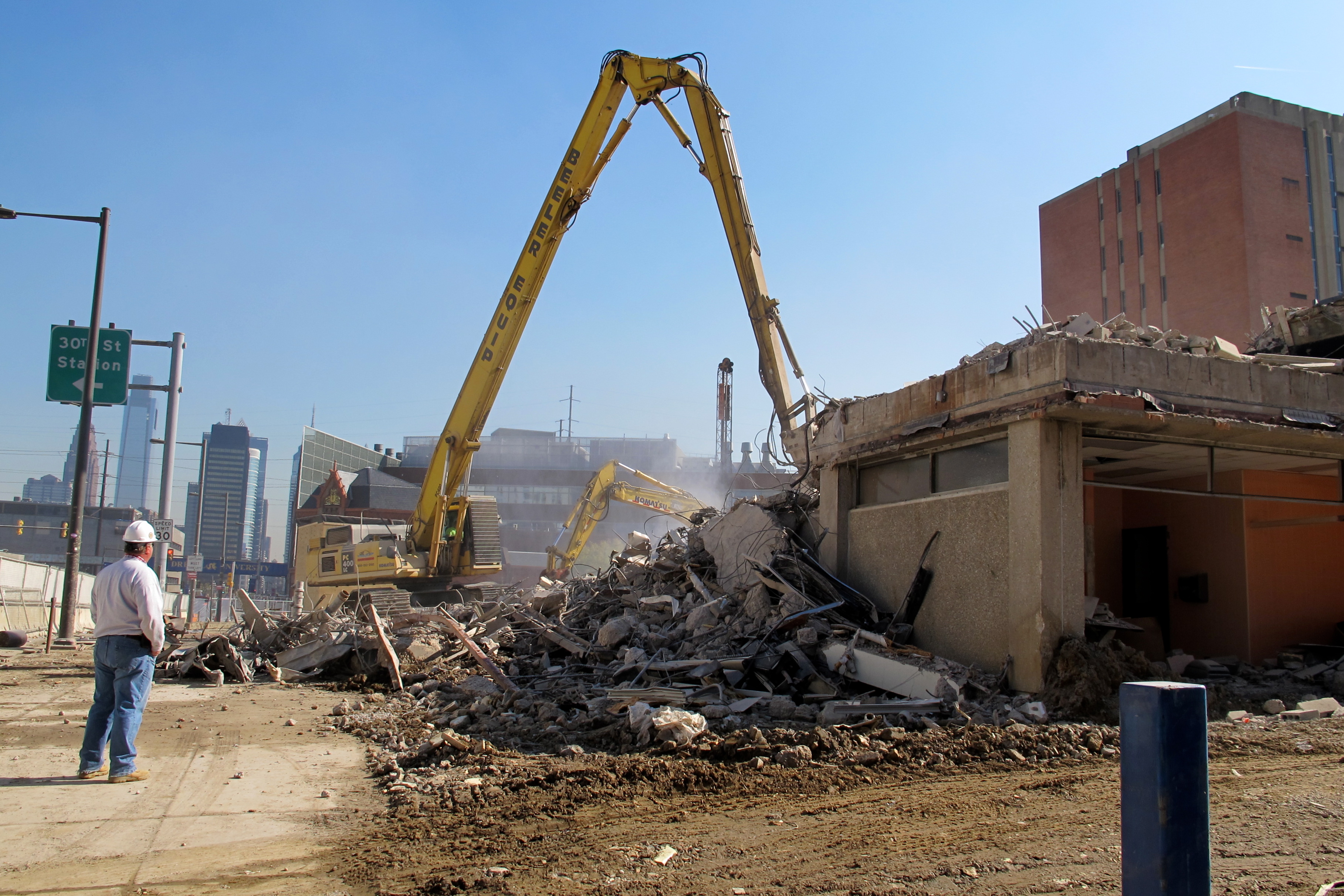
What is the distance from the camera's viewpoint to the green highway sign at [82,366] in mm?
16516

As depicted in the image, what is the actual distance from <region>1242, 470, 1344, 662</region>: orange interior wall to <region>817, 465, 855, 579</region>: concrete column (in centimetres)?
510

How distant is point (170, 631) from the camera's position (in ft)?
43.8

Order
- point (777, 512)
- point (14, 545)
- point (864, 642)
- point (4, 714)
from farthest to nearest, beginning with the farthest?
point (14, 545) → point (777, 512) → point (864, 642) → point (4, 714)

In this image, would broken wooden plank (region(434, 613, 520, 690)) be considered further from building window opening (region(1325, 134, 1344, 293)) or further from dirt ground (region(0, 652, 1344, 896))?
building window opening (region(1325, 134, 1344, 293))

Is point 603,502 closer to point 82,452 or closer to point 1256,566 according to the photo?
point 82,452

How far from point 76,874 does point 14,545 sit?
67589mm

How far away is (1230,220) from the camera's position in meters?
38.8

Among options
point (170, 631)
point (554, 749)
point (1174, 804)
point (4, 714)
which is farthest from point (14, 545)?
point (1174, 804)

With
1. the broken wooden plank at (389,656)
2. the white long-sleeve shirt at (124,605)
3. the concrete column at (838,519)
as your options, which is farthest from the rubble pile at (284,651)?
the concrete column at (838,519)

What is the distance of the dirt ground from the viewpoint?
3938mm

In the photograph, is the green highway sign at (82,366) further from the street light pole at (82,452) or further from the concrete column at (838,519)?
the concrete column at (838,519)

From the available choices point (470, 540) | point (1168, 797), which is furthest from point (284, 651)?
point (1168, 797)

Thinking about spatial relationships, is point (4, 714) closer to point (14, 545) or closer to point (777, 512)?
point (777, 512)

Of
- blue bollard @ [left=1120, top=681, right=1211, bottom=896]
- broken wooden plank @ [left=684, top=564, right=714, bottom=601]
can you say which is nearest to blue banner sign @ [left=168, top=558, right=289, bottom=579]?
broken wooden plank @ [left=684, top=564, right=714, bottom=601]
